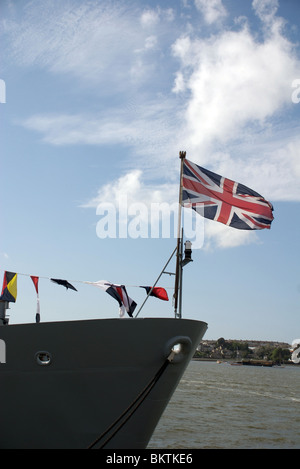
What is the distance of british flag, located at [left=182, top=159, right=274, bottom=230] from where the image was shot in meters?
10.5

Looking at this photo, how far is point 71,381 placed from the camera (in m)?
8.61

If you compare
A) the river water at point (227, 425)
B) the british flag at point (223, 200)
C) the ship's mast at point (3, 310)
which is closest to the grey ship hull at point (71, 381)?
the ship's mast at point (3, 310)

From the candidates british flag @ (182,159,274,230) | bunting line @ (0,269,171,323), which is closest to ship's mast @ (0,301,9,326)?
bunting line @ (0,269,171,323)

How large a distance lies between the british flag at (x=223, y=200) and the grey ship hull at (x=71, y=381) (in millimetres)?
3153

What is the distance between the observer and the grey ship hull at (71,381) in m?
8.59

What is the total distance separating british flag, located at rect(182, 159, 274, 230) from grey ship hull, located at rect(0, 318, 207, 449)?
10.3ft

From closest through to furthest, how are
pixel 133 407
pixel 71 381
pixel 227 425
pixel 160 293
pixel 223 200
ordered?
pixel 71 381
pixel 133 407
pixel 223 200
pixel 160 293
pixel 227 425

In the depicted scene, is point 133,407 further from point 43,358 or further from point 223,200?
point 223,200

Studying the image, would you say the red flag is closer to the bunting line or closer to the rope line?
the bunting line

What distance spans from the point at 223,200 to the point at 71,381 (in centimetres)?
516

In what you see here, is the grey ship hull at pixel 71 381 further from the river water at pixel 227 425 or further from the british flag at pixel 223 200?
the river water at pixel 227 425

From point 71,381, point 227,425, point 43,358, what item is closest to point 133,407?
point 71,381
